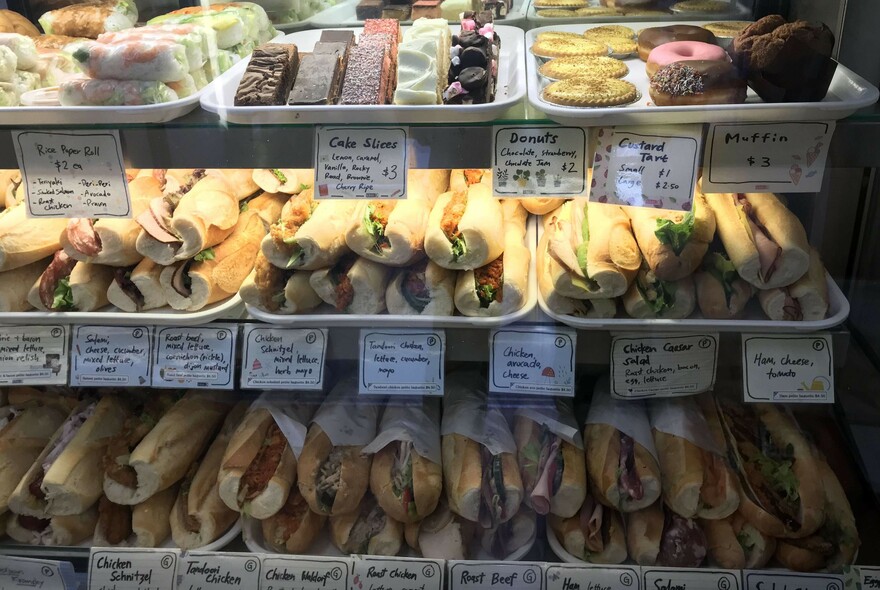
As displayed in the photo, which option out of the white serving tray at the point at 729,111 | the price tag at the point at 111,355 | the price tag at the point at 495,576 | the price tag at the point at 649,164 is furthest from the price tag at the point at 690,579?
the price tag at the point at 111,355

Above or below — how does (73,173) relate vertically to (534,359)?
above

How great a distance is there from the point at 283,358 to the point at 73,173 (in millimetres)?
582

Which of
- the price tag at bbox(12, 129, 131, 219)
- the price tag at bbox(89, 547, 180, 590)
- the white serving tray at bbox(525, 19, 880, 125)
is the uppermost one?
the white serving tray at bbox(525, 19, 880, 125)

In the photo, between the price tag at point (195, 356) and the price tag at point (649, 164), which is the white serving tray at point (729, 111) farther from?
the price tag at point (195, 356)

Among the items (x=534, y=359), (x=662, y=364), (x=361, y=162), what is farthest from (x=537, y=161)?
(x=662, y=364)

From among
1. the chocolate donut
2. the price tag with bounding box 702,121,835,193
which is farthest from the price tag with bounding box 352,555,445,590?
the chocolate donut

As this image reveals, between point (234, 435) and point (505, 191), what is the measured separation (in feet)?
3.09

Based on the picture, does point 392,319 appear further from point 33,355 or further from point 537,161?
point 33,355

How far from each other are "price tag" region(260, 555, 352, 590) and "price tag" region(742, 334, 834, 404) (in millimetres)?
990

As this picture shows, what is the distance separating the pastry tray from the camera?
1.56 metres

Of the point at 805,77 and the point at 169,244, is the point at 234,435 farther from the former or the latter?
the point at 805,77

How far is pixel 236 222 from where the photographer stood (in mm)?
1795

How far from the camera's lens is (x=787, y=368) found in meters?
1.52

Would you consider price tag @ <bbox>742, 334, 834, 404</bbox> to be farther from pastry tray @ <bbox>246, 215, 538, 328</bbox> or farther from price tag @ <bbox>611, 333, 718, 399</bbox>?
pastry tray @ <bbox>246, 215, 538, 328</bbox>
